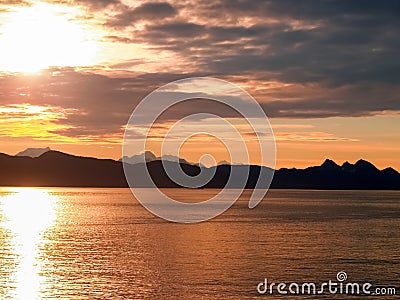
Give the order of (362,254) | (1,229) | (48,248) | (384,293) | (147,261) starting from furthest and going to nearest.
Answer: (1,229), (48,248), (362,254), (147,261), (384,293)

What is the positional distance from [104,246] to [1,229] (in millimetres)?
62457

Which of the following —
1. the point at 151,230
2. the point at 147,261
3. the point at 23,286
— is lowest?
the point at 23,286

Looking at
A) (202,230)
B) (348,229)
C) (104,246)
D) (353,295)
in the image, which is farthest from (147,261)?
(348,229)

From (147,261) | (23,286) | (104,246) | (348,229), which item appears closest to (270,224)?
(348,229)

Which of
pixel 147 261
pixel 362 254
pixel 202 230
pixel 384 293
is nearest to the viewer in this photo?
pixel 384 293

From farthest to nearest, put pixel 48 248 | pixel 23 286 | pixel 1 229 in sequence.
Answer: pixel 1 229 < pixel 48 248 < pixel 23 286

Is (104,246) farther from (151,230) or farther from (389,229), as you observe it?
(389,229)

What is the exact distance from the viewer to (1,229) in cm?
17512

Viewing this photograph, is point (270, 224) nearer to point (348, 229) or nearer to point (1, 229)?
point (348, 229)

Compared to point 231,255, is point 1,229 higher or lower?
higher

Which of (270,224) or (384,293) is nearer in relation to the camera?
(384,293)

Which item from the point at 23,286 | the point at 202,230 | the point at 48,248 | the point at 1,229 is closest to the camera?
the point at 23,286

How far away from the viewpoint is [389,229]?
548 feet

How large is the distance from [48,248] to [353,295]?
69118mm
